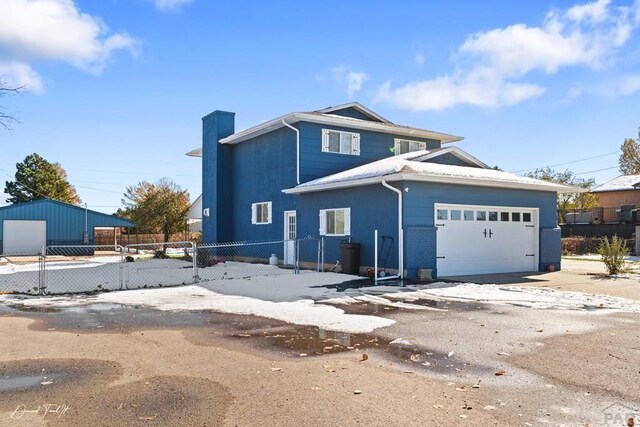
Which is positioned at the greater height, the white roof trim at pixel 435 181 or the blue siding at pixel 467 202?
the white roof trim at pixel 435 181

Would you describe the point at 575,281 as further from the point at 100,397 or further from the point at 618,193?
the point at 618,193

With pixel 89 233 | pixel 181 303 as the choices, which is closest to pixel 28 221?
pixel 89 233

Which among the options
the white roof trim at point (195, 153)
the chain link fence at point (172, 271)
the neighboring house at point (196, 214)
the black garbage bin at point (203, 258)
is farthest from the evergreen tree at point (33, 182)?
the black garbage bin at point (203, 258)

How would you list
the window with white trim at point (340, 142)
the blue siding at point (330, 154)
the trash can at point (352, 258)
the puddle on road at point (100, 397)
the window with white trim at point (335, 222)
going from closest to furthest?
1. the puddle on road at point (100, 397)
2. the trash can at point (352, 258)
3. the window with white trim at point (335, 222)
4. the blue siding at point (330, 154)
5. the window with white trim at point (340, 142)

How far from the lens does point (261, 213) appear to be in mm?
22438

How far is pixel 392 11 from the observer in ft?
42.1

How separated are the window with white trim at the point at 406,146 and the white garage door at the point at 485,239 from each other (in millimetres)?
6473

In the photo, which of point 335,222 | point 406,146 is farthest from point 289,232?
point 406,146

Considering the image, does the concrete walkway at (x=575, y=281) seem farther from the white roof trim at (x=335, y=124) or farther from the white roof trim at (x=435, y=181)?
the white roof trim at (x=335, y=124)

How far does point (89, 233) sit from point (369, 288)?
2819 centimetres

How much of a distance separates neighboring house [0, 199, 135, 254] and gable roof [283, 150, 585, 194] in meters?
21.8

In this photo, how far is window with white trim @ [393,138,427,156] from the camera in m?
22.0

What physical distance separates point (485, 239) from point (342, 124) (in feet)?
24.1

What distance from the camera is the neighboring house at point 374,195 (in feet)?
49.0
